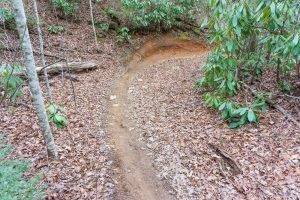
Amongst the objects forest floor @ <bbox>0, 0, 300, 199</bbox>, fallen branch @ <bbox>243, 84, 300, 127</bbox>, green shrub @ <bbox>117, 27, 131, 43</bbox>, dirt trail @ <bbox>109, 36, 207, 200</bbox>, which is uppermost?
green shrub @ <bbox>117, 27, 131, 43</bbox>

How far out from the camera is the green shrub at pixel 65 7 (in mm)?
13039

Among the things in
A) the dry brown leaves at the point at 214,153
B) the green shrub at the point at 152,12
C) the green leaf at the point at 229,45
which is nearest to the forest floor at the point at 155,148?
the dry brown leaves at the point at 214,153

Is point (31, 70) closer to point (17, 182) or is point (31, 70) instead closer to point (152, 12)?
point (17, 182)

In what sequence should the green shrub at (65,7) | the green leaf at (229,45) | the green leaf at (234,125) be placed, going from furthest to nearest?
the green shrub at (65,7)
the green leaf at (229,45)
the green leaf at (234,125)

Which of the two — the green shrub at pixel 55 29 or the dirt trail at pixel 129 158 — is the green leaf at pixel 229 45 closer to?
the dirt trail at pixel 129 158

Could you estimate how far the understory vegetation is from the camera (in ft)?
16.0

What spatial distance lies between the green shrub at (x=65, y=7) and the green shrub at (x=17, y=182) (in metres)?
10.7

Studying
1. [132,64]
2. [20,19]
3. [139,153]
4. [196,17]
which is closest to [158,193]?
[139,153]

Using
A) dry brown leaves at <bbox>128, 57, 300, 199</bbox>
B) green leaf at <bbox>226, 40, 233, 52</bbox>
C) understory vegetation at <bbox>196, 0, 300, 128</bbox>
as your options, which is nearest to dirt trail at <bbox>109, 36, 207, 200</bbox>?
dry brown leaves at <bbox>128, 57, 300, 199</bbox>

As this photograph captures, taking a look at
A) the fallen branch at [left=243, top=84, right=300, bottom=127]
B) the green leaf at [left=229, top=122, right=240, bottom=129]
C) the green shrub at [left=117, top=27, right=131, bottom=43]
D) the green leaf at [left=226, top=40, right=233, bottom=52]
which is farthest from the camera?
the green shrub at [left=117, top=27, right=131, bottom=43]

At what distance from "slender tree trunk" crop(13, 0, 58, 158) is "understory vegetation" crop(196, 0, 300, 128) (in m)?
3.74

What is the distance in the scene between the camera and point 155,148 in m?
5.73

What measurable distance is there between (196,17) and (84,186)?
50.8 ft

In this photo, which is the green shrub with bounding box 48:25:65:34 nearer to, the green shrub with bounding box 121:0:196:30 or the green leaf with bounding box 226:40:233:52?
the green shrub with bounding box 121:0:196:30
